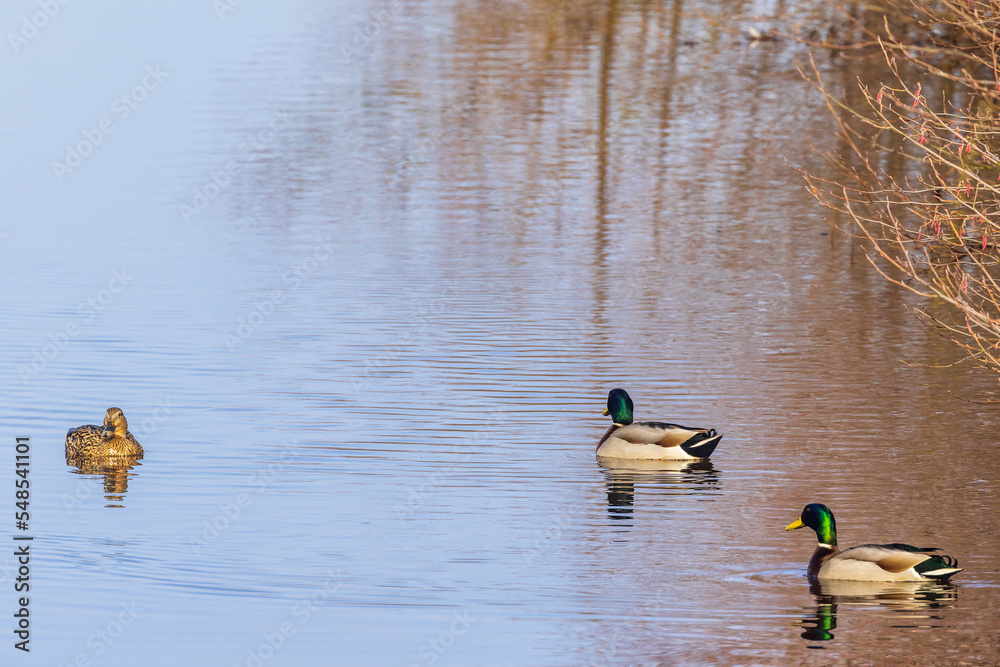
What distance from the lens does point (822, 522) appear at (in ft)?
36.1

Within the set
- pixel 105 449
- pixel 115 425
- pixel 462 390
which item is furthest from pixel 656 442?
pixel 105 449

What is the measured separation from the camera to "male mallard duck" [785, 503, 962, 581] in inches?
413

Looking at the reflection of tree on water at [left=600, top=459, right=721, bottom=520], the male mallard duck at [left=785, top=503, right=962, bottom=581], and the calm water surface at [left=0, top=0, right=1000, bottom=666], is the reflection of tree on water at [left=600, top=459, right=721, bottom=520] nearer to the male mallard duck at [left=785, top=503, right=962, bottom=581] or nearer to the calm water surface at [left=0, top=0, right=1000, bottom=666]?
the calm water surface at [left=0, top=0, right=1000, bottom=666]

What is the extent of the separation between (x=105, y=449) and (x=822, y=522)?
21.0ft

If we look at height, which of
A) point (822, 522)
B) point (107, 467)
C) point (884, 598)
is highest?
point (822, 522)

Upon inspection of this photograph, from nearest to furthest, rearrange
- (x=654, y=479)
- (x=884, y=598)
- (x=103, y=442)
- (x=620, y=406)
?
(x=884, y=598)
(x=654, y=479)
(x=103, y=442)
(x=620, y=406)

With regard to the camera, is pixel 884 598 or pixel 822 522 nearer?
pixel 884 598

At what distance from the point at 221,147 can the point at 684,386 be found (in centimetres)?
1635

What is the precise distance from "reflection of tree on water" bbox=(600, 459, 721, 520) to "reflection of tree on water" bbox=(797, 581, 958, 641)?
A: 7.19 feet

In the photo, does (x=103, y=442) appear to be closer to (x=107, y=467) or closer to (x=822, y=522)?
(x=107, y=467)

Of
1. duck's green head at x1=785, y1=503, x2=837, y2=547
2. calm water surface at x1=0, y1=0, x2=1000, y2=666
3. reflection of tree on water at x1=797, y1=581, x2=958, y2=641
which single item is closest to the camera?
reflection of tree on water at x1=797, y1=581, x2=958, y2=641

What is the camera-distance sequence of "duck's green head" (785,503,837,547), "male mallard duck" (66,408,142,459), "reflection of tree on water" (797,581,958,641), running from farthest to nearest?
1. "male mallard duck" (66,408,142,459)
2. "duck's green head" (785,503,837,547)
3. "reflection of tree on water" (797,581,958,641)

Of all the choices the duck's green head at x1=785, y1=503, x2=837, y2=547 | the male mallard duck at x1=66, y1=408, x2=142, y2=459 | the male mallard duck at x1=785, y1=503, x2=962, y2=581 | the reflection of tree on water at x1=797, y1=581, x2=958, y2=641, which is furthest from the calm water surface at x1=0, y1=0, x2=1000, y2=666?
the duck's green head at x1=785, y1=503, x2=837, y2=547

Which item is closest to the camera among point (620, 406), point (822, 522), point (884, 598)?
point (884, 598)
